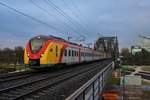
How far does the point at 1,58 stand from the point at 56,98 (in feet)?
152

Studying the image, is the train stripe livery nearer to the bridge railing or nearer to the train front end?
the train front end

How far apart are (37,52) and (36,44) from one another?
0.89 metres

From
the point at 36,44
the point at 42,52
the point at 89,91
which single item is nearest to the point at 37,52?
the point at 42,52

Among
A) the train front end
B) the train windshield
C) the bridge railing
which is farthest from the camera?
the train windshield

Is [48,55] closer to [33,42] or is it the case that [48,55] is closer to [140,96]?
[33,42]

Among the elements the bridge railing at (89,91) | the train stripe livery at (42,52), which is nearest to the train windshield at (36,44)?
the train stripe livery at (42,52)

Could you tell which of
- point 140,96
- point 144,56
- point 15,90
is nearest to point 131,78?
point 140,96

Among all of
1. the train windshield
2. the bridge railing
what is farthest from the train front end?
the bridge railing

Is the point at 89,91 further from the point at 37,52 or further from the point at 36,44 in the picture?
the point at 36,44

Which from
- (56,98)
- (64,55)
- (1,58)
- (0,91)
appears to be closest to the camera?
(56,98)

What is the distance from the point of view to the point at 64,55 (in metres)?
26.5

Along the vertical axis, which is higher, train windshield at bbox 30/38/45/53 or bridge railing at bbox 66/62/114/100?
train windshield at bbox 30/38/45/53

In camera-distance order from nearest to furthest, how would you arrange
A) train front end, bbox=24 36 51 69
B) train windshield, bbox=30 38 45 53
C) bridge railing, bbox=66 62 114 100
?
1. bridge railing, bbox=66 62 114 100
2. train front end, bbox=24 36 51 69
3. train windshield, bbox=30 38 45 53

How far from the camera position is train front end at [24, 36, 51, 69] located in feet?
70.5
